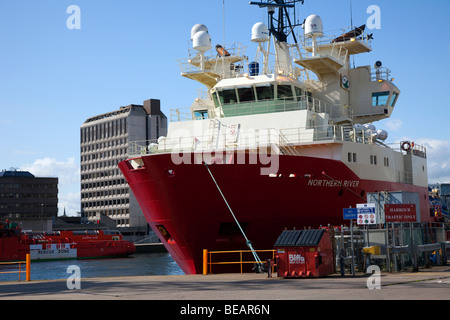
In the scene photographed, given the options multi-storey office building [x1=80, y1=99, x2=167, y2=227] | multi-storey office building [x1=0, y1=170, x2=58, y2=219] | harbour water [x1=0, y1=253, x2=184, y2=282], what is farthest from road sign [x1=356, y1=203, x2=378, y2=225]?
multi-storey office building [x1=80, y1=99, x2=167, y2=227]

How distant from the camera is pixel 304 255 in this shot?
18.2 meters

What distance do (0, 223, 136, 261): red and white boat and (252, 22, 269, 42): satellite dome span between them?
4850 centimetres

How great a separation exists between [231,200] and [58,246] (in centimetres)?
5632

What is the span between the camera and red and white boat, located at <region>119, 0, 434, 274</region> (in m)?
23.6

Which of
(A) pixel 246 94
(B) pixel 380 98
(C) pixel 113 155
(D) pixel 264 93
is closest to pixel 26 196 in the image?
(C) pixel 113 155

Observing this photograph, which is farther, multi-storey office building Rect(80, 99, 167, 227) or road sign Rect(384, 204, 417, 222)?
multi-storey office building Rect(80, 99, 167, 227)

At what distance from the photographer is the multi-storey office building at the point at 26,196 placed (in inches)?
4567

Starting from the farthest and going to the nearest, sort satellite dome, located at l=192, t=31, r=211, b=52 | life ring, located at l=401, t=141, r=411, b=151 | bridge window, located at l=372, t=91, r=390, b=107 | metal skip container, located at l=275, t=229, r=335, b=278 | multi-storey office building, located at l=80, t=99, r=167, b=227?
1. multi-storey office building, located at l=80, t=99, r=167, b=227
2. bridge window, located at l=372, t=91, r=390, b=107
3. satellite dome, located at l=192, t=31, r=211, b=52
4. life ring, located at l=401, t=141, r=411, b=151
5. metal skip container, located at l=275, t=229, r=335, b=278

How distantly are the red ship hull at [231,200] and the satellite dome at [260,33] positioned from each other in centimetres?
1030

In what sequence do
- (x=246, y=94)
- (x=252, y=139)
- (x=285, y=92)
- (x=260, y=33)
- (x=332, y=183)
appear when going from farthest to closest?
(x=260, y=33), (x=246, y=94), (x=285, y=92), (x=252, y=139), (x=332, y=183)

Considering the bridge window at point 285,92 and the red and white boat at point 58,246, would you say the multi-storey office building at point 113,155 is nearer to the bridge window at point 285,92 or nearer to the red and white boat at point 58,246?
the red and white boat at point 58,246

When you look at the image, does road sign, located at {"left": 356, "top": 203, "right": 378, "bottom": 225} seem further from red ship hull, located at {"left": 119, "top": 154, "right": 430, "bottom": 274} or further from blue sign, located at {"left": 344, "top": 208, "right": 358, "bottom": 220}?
red ship hull, located at {"left": 119, "top": 154, "right": 430, "bottom": 274}

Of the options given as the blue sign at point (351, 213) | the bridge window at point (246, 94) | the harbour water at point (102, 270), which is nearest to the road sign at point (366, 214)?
the blue sign at point (351, 213)

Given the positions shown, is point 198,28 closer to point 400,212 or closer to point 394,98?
point 394,98
